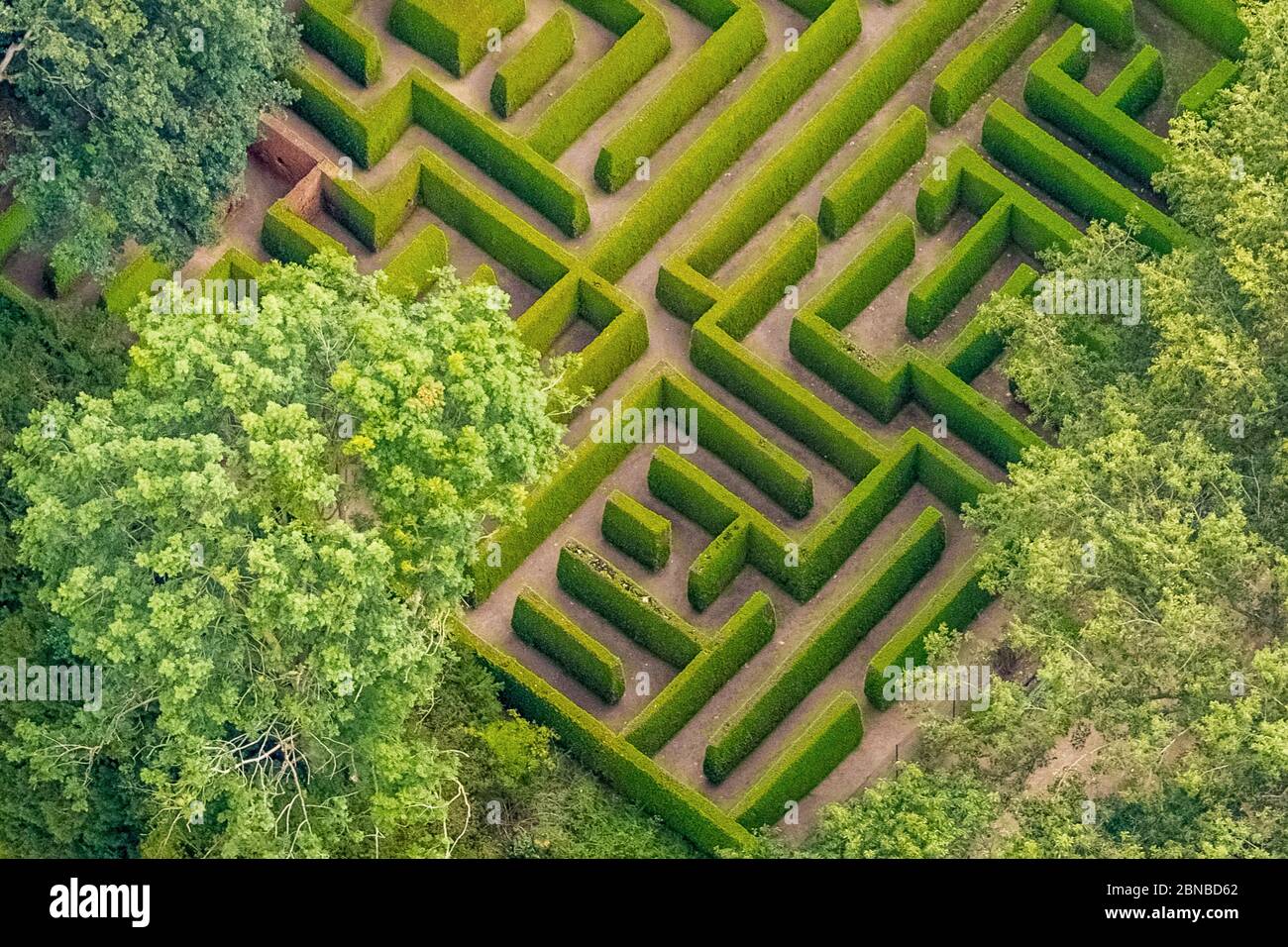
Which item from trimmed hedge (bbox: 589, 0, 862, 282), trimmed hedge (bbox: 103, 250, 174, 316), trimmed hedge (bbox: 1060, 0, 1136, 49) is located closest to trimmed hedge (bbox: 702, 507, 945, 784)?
trimmed hedge (bbox: 589, 0, 862, 282)

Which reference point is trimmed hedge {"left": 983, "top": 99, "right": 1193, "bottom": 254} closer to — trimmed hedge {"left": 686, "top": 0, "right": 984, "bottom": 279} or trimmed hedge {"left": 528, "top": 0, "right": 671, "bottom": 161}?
trimmed hedge {"left": 686, "top": 0, "right": 984, "bottom": 279}

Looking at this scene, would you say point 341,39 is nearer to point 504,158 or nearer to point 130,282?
point 504,158

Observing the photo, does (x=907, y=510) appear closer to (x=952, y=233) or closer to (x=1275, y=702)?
(x=952, y=233)

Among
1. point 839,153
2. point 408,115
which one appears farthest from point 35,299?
point 839,153

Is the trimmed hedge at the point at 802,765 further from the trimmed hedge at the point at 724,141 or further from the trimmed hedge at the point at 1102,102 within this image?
the trimmed hedge at the point at 1102,102

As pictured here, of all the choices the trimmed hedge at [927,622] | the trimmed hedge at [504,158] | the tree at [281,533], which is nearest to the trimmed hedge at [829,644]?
the trimmed hedge at [927,622]

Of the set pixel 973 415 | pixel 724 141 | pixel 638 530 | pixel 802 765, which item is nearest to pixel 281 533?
pixel 638 530
